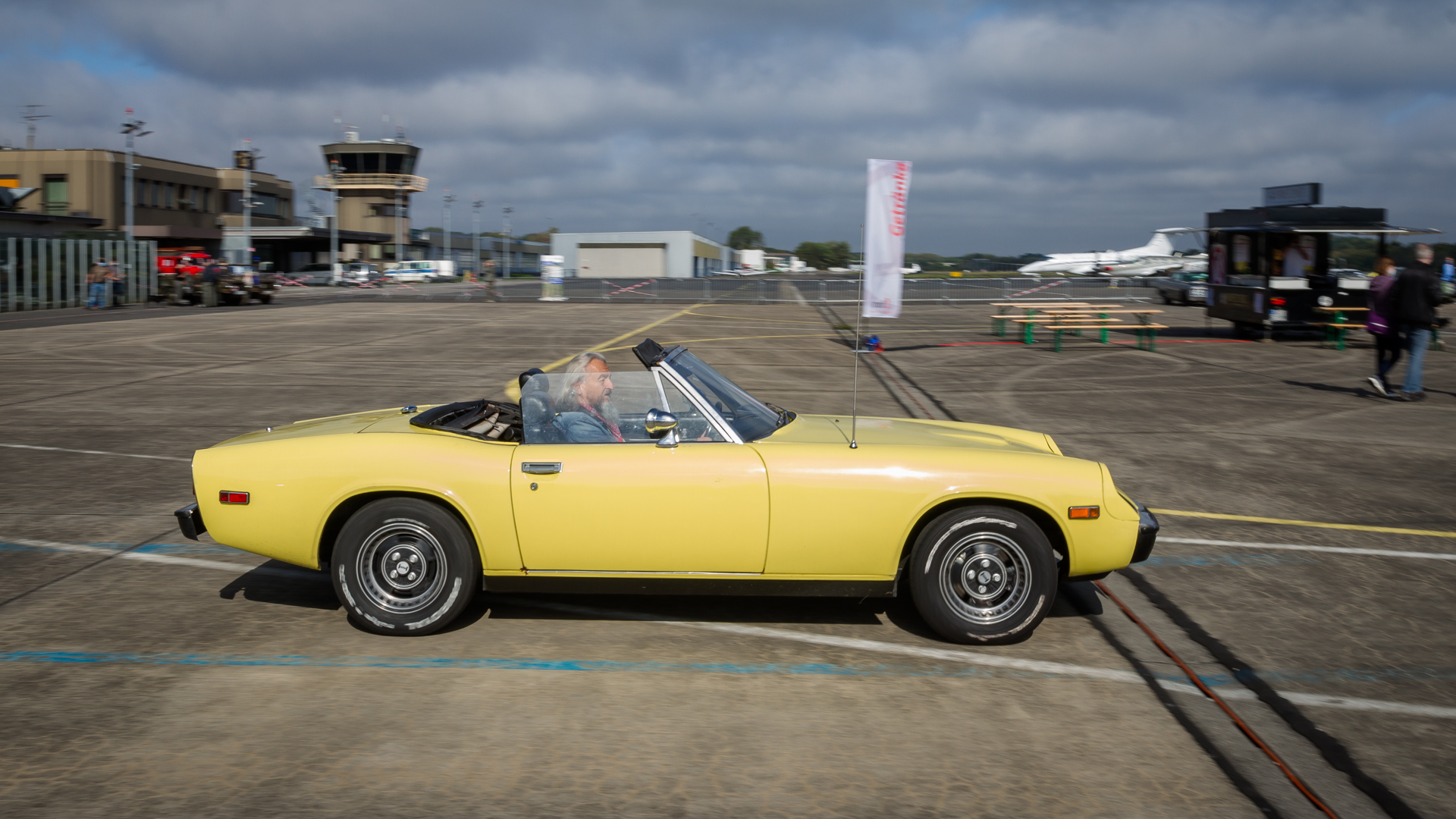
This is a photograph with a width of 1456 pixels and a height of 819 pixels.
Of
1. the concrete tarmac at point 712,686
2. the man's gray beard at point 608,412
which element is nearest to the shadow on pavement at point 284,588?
the concrete tarmac at point 712,686

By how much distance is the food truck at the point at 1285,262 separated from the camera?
21734mm

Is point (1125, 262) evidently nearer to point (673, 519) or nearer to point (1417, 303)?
point (1417, 303)

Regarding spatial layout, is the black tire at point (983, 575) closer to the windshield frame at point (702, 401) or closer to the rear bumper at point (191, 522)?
the windshield frame at point (702, 401)

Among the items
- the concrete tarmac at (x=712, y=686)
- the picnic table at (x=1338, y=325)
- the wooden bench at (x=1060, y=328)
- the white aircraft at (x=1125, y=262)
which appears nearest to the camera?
the concrete tarmac at (x=712, y=686)

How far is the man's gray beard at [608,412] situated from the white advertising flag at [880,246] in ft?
8.26

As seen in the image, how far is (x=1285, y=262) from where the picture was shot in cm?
2267

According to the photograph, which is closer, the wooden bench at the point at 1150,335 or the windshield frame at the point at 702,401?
the windshield frame at the point at 702,401

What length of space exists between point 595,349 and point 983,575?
11.0ft

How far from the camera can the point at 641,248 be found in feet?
314

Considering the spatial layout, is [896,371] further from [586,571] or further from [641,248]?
[641,248]

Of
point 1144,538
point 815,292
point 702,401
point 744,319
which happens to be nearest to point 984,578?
point 1144,538

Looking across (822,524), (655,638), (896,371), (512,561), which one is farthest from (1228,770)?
(896,371)

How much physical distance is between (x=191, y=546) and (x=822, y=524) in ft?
12.8

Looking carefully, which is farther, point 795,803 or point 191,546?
point 191,546
